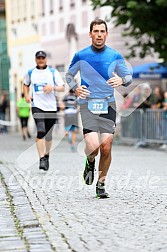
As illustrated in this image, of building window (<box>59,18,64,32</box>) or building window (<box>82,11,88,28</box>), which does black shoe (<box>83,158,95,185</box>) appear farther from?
building window (<box>59,18,64,32</box>)

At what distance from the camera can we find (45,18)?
146 feet

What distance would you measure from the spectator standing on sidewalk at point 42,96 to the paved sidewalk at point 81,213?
442mm

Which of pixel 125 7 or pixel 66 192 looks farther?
pixel 125 7

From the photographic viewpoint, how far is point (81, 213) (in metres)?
7.99

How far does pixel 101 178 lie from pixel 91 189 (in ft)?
3.52

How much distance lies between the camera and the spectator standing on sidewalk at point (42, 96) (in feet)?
42.1

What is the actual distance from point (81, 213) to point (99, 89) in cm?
162

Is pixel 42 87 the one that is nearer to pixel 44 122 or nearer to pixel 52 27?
pixel 44 122

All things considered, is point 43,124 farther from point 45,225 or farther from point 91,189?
point 45,225

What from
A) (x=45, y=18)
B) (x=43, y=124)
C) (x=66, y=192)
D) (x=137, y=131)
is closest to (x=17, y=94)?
(x=45, y=18)

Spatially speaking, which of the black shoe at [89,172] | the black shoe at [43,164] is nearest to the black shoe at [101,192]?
the black shoe at [89,172]

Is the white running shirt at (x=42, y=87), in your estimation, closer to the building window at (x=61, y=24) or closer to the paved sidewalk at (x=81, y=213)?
the paved sidewalk at (x=81, y=213)

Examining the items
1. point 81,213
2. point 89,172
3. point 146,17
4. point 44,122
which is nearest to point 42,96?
point 44,122

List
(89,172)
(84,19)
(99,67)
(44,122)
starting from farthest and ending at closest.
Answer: (84,19)
(44,122)
(89,172)
(99,67)
